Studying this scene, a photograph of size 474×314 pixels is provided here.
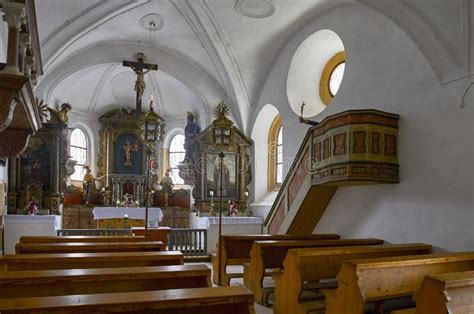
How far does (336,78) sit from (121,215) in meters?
7.75

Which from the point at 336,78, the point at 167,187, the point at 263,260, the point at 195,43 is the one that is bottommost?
the point at 263,260

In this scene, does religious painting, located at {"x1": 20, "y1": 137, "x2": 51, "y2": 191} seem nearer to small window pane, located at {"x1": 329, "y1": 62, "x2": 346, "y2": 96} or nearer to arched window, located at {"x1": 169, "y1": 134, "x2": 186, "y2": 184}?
arched window, located at {"x1": 169, "y1": 134, "x2": 186, "y2": 184}

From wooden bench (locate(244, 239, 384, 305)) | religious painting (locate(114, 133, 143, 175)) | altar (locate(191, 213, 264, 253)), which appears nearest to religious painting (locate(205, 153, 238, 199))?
altar (locate(191, 213, 264, 253))

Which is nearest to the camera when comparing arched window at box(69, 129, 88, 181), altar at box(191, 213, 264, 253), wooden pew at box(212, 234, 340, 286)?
wooden pew at box(212, 234, 340, 286)

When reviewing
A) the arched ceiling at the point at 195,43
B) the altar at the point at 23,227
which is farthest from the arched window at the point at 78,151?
the altar at the point at 23,227

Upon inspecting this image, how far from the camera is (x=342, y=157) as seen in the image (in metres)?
6.46

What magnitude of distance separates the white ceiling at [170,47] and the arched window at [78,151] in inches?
37.1

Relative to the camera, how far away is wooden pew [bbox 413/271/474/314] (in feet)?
8.38

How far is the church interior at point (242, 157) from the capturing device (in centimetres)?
361

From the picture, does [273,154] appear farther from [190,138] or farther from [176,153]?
[176,153]

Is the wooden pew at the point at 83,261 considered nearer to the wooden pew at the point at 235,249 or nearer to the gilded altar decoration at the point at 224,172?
the wooden pew at the point at 235,249

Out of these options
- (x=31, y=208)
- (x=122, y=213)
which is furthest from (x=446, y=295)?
(x=122, y=213)

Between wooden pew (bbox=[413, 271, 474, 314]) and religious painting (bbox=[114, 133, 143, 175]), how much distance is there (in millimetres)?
13509

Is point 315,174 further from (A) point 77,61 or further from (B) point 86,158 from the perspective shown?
(B) point 86,158
